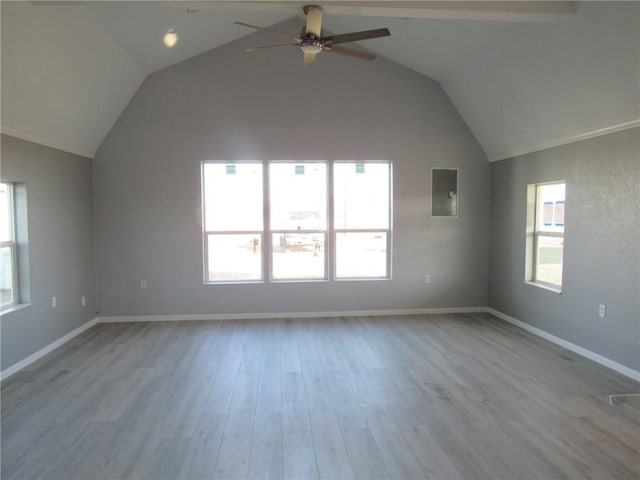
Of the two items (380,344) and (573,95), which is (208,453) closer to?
(380,344)

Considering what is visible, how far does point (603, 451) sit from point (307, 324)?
3240 mm

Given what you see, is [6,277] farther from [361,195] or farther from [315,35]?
[361,195]

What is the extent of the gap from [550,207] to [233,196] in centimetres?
407

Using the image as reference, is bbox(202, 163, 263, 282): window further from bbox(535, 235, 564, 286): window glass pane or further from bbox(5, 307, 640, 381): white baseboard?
bbox(535, 235, 564, 286): window glass pane

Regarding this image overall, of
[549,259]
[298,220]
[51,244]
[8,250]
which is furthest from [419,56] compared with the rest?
[8,250]

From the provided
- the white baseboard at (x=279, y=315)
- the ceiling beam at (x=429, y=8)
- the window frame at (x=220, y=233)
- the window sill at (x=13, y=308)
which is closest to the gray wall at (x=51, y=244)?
the window sill at (x=13, y=308)

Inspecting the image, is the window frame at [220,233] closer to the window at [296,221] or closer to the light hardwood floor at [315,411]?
the window at [296,221]

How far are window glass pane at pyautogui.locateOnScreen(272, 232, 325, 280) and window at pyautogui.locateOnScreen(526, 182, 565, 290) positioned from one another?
273cm

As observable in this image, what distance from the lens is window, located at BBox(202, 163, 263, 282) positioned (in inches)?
203

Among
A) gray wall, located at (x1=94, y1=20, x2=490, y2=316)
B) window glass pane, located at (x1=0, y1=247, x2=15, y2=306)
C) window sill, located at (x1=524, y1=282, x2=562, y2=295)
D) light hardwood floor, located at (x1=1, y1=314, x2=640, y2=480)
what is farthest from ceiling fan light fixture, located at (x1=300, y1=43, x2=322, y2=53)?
window sill, located at (x1=524, y1=282, x2=562, y2=295)

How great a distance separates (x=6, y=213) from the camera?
3576 mm

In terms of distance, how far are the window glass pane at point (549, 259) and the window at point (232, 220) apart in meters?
3.64

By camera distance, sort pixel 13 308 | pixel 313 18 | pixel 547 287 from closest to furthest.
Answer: pixel 313 18 → pixel 13 308 → pixel 547 287

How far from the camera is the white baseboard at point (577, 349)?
3.35m
